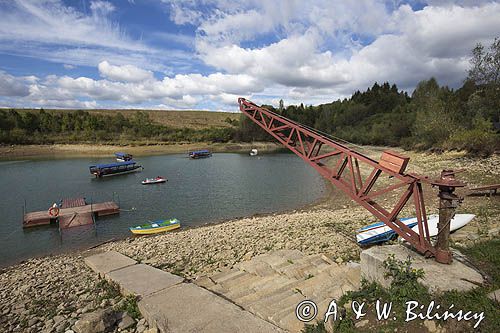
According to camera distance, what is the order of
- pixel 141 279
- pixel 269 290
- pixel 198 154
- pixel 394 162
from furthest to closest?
pixel 198 154 < pixel 141 279 < pixel 269 290 < pixel 394 162

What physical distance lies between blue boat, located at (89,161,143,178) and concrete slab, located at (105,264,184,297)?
129ft

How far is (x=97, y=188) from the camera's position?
128 feet

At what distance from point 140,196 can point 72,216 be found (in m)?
9.59

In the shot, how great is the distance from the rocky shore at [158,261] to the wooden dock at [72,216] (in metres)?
6.00

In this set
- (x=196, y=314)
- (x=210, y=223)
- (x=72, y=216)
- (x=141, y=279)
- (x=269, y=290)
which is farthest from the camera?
(x=72, y=216)

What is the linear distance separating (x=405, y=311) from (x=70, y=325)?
8.97 m

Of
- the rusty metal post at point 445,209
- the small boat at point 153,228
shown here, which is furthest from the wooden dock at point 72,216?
the rusty metal post at point 445,209

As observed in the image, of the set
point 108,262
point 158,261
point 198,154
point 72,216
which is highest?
point 108,262

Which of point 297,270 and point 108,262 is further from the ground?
point 297,270

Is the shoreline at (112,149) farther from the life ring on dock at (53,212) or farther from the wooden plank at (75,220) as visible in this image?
the wooden plank at (75,220)

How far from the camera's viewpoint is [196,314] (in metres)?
7.40

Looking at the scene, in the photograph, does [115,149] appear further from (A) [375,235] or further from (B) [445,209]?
(B) [445,209]

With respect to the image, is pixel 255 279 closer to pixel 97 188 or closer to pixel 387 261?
pixel 387 261

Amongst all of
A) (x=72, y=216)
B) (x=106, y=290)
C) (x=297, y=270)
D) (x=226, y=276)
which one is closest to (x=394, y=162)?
(x=297, y=270)
